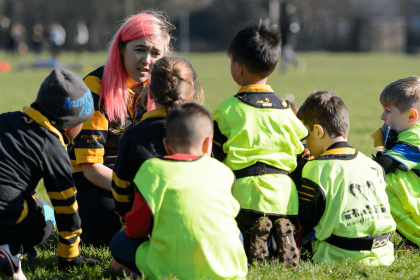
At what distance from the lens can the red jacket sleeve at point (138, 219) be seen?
250 cm

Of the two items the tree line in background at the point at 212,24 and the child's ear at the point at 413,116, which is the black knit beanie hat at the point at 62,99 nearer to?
the child's ear at the point at 413,116

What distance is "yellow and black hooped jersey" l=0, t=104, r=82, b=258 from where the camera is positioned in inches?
104

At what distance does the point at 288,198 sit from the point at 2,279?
68.2 inches

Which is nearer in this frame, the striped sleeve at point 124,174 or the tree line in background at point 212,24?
the striped sleeve at point 124,174

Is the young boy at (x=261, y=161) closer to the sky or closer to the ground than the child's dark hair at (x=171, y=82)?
closer to the ground

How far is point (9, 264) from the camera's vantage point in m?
2.73

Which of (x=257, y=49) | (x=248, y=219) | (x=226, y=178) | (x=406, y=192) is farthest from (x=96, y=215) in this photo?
(x=406, y=192)

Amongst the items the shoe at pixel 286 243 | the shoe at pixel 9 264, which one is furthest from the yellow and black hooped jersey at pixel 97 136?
the shoe at pixel 286 243

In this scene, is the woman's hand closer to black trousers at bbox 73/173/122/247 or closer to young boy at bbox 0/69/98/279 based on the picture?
black trousers at bbox 73/173/122/247

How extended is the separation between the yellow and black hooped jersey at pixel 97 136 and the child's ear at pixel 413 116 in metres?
1.98

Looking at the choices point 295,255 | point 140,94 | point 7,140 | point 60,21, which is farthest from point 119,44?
point 60,21

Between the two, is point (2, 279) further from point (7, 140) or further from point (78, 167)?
point (78, 167)

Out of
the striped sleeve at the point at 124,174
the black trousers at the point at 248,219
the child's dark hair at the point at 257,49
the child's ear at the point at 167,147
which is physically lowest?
the black trousers at the point at 248,219

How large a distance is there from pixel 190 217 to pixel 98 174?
4.04 ft
